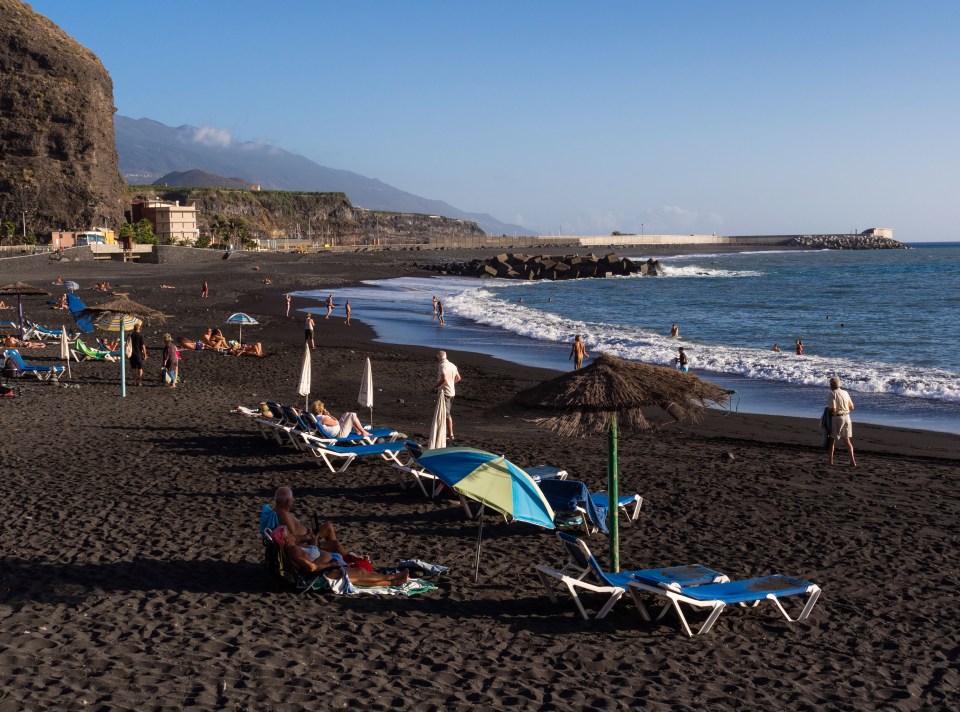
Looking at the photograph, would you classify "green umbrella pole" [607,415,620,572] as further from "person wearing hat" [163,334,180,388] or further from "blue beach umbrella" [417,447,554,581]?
"person wearing hat" [163,334,180,388]

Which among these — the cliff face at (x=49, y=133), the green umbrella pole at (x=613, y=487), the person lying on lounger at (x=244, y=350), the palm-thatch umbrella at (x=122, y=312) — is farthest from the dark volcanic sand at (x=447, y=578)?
the cliff face at (x=49, y=133)

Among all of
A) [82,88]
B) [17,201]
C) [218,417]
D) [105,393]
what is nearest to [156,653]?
[218,417]

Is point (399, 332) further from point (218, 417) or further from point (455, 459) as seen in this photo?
point (455, 459)

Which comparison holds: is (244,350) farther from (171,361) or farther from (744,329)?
(744,329)

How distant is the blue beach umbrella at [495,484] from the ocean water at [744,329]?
37.0 ft

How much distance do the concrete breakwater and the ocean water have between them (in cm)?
850

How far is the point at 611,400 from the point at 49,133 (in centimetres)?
8323

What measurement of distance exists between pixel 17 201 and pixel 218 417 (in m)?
70.2

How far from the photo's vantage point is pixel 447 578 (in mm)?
7840

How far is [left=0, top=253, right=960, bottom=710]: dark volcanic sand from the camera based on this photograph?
579 centimetres

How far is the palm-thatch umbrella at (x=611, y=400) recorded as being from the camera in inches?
292

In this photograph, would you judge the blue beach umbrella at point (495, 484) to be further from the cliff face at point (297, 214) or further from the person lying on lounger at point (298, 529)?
the cliff face at point (297, 214)

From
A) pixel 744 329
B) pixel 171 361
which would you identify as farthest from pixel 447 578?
pixel 744 329

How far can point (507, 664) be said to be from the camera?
20.1 ft
